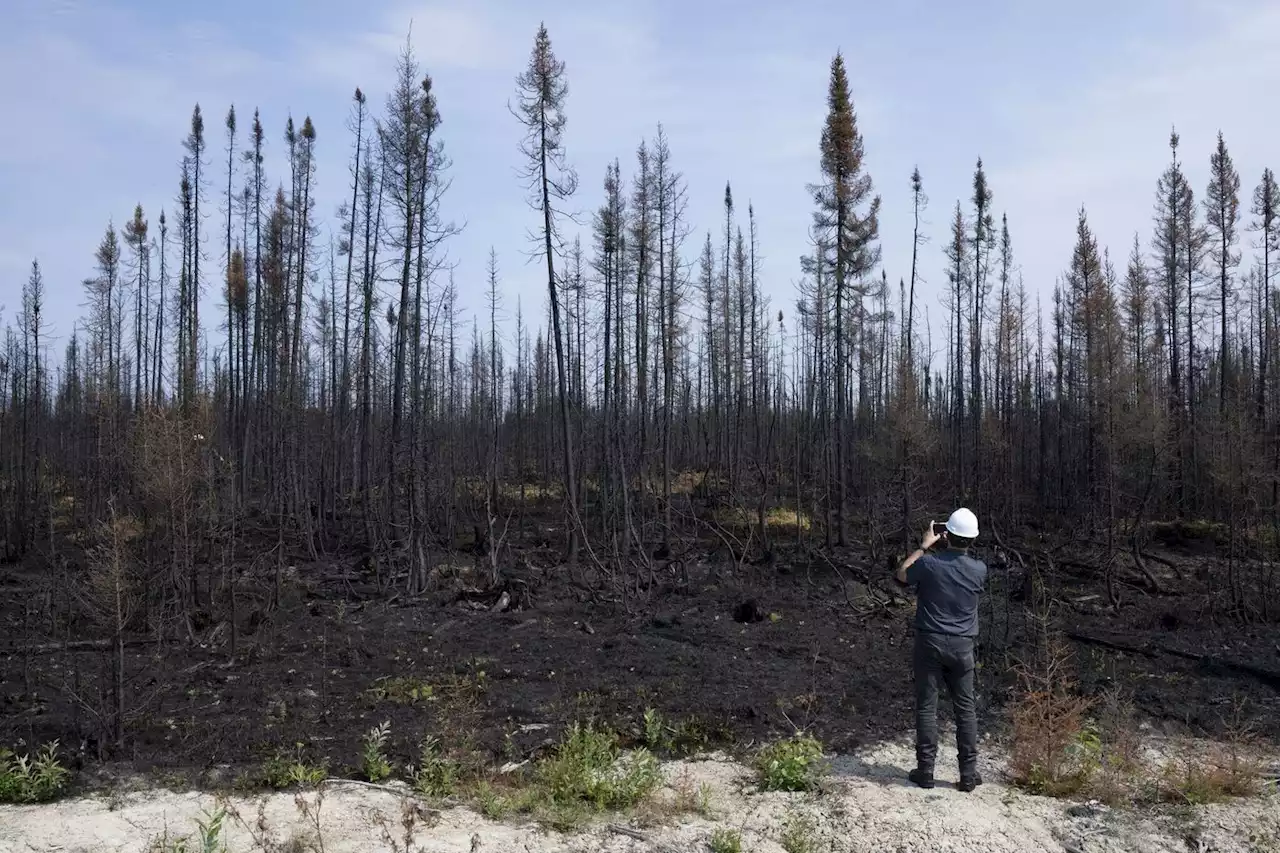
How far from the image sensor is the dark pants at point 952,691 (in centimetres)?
601

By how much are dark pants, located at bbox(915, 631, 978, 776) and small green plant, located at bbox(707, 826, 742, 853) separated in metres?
1.53

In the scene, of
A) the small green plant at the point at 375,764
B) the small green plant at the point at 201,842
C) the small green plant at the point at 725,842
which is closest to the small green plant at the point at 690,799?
the small green plant at the point at 725,842

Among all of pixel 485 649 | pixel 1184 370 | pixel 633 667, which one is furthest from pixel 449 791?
pixel 1184 370

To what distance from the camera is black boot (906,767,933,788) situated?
6.16 meters

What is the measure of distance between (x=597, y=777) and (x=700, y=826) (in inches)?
30.5

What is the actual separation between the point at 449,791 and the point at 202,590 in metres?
8.68

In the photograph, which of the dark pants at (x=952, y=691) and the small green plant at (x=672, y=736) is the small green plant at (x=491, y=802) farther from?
the dark pants at (x=952, y=691)

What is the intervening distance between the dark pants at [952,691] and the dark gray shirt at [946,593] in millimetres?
77

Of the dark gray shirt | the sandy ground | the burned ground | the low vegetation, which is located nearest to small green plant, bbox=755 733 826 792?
the sandy ground

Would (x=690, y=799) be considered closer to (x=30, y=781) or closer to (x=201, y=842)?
(x=201, y=842)

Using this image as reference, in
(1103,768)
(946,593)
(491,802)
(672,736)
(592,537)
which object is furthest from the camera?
(592,537)

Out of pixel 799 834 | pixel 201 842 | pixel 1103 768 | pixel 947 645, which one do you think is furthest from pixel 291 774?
pixel 1103 768

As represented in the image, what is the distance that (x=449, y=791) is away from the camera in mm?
6109

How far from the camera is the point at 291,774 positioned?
6.14 metres
